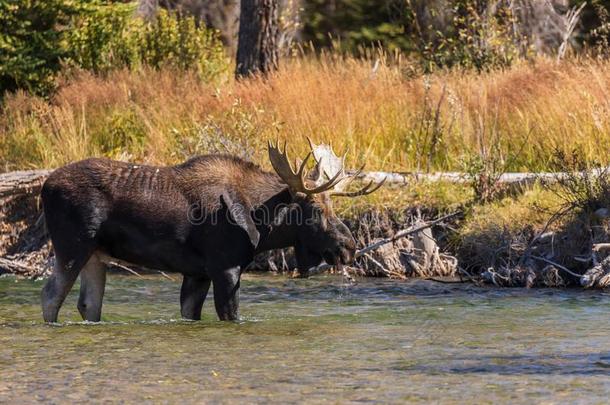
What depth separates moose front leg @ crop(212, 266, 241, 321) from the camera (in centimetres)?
1074

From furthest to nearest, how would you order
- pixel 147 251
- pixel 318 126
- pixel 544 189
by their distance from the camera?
pixel 318 126 → pixel 544 189 → pixel 147 251

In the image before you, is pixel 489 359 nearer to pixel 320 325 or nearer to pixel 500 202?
pixel 320 325

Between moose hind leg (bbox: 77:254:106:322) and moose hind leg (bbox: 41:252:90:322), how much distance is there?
0.22 metres

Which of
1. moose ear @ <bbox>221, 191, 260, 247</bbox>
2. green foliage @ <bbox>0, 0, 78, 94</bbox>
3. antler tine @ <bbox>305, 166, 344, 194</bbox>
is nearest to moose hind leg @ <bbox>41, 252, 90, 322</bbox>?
moose ear @ <bbox>221, 191, 260, 247</bbox>

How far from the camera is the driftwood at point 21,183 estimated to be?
15216mm

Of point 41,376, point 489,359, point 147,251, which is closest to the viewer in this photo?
point 41,376

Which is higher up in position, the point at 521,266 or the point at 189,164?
the point at 189,164

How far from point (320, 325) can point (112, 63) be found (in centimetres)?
1243

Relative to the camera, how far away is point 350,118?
16.6 m

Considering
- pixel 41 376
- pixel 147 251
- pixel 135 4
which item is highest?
pixel 135 4

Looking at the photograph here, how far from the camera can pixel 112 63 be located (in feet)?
73.0

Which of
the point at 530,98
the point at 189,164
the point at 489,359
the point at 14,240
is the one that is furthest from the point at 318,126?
the point at 489,359

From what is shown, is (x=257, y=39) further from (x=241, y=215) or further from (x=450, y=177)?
(x=241, y=215)

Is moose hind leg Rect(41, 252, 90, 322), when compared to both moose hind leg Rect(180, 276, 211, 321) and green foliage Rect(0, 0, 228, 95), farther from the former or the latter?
green foliage Rect(0, 0, 228, 95)
